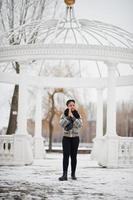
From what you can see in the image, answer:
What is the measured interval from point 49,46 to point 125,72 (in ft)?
58.5

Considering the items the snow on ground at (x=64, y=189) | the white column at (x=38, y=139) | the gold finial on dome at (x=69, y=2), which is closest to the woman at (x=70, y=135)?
the snow on ground at (x=64, y=189)

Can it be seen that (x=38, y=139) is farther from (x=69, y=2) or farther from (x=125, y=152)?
(x=69, y=2)

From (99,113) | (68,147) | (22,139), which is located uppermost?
(99,113)

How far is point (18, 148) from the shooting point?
14.1 m

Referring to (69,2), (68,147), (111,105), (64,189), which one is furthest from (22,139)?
(64,189)

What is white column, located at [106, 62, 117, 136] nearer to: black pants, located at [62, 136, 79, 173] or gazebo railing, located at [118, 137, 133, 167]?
gazebo railing, located at [118, 137, 133, 167]

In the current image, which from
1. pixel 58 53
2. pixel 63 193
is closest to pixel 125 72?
pixel 58 53

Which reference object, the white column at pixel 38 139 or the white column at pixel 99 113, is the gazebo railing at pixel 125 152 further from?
the white column at pixel 38 139

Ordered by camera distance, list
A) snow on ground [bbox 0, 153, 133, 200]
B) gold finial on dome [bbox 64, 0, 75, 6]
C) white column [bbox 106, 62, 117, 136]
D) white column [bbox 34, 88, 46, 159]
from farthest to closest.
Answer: white column [bbox 34, 88, 46, 159] → gold finial on dome [bbox 64, 0, 75, 6] → white column [bbox 106, 62, 117, 136] → snow on ground [bbox 0, 153, 133, 200]

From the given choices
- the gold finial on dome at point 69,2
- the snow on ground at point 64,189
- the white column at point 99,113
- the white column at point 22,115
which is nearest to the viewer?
the snow on ground at point 64,189

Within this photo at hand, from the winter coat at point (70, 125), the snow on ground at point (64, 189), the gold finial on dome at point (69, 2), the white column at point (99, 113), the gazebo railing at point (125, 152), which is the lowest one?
the snow on ground at point (64, 189)

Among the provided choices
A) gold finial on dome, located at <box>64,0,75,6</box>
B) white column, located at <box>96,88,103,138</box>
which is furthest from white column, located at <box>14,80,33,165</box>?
white column, located at <box>96,88,103,138</box>

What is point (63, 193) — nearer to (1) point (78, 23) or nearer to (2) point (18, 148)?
(2) point (18, 148)

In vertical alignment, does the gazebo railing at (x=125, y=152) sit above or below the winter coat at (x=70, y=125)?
below
